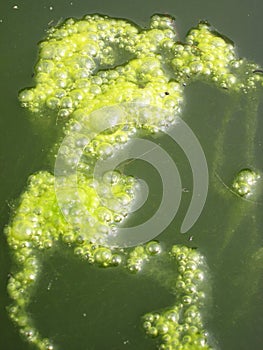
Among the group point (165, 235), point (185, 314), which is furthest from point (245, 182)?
point (185, 314)

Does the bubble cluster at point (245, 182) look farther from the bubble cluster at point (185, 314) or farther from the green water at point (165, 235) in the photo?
the bubble cluster at point (185, 314)

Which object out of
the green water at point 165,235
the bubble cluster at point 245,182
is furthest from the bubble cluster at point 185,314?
the bubble cluster at point 245,182

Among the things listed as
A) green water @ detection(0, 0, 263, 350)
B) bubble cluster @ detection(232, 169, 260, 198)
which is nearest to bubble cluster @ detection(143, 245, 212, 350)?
green water @ detection(0, 0, 263, 350)

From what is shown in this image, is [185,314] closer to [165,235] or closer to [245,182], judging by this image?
[165,235]

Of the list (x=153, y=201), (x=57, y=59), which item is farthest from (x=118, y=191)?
(x=57, y=59)

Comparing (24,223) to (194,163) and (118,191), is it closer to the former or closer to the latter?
(118,191)

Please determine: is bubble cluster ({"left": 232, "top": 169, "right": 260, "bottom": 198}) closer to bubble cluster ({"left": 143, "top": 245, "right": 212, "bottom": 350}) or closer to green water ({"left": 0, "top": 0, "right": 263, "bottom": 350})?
green water ({"left": 0, "top": 0, "right": 263, "bottom": 350})
